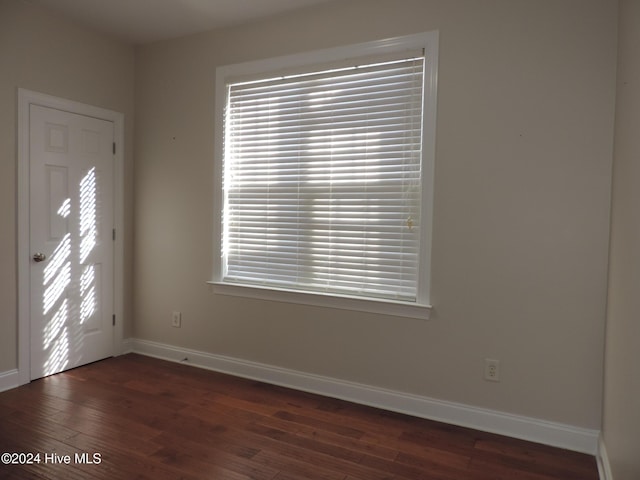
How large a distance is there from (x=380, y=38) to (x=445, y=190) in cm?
111

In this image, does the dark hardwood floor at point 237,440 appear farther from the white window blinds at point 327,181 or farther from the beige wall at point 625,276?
the white window blinds at point 327,181

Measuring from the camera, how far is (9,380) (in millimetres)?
3100

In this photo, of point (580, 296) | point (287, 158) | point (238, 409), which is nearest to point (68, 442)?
point (238, 409)

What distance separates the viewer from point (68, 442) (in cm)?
239

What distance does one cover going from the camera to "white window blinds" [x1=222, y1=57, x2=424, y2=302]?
2865 mm

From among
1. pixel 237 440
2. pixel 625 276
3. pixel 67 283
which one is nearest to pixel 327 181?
pixel 237 440

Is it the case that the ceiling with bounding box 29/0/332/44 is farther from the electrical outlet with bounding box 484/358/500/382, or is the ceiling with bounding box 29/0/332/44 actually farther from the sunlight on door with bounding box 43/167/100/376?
the electrical outlet with bounding box 484/358/500/382

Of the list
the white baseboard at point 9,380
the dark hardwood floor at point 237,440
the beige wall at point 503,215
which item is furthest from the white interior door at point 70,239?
the beige wall at point 503,215

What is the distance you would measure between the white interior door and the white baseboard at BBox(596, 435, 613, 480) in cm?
369

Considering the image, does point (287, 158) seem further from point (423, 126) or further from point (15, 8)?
point (15, 8)

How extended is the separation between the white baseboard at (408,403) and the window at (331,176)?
1.86 ft

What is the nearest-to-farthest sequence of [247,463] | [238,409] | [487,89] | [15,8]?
[247,463] < [487,89] < [238,409] < [15,8]

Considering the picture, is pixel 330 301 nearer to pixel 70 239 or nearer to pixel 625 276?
pixel 625 276

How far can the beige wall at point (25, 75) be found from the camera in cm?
304
